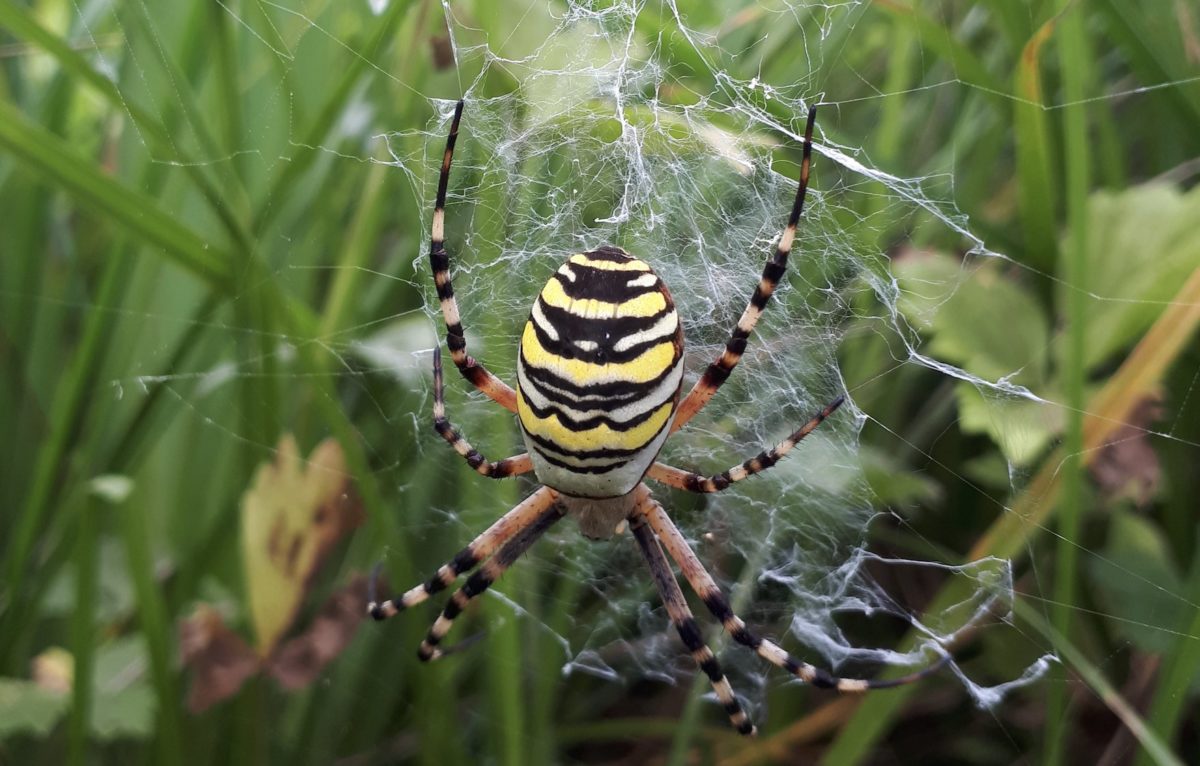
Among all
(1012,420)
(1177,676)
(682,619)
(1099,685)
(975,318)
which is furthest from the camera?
(682,619)

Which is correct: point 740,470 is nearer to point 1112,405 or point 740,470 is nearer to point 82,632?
point 1112,405

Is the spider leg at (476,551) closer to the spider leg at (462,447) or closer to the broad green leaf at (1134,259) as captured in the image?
the spider leg at (462,447)

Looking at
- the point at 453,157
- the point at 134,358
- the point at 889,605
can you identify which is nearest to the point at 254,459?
the point at 134,358

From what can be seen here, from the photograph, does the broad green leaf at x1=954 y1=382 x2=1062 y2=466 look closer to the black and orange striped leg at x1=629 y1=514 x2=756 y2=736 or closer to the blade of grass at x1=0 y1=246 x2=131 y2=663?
the black and orange striped leg at x1=629 y1=514 x2=756 y2=736

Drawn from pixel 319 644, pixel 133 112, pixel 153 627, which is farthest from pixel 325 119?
pixel 319 644

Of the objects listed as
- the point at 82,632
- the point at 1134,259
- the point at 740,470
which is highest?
the point at 1134,259

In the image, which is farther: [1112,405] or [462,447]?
[462,447]

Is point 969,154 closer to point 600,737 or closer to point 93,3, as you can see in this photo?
point 600,737

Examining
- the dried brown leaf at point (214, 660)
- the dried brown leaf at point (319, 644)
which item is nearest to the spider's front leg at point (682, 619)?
the dried brown leaf at point (319, 644)
